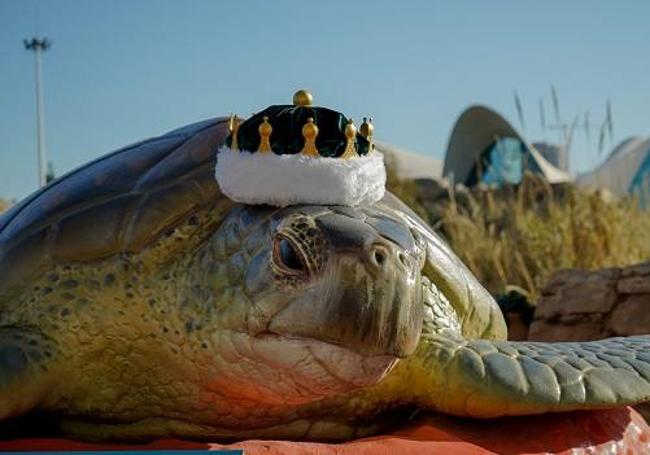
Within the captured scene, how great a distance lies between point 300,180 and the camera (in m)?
1.72

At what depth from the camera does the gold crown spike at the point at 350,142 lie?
1791 mm

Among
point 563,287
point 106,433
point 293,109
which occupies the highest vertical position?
point 293,109

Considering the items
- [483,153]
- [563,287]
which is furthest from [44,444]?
[483,153]

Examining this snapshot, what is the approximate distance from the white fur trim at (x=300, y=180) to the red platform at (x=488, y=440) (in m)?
0.46

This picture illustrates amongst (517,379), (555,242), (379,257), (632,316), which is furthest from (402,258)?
(555,242)

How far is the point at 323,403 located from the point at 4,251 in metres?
0.78

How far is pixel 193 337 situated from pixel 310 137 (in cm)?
44

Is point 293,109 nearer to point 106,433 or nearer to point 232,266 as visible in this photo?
point 232,266

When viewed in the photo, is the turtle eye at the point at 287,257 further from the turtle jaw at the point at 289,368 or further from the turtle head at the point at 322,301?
the turtle jaw at the point at 289,368

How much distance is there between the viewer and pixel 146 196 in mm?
1971

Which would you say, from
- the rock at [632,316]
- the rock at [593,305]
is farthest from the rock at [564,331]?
the rock at [632,316]

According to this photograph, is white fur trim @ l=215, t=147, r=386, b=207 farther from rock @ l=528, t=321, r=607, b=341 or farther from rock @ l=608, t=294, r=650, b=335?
rock @ l=528, t=321, r=607, b=341

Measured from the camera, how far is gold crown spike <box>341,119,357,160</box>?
70.5 inches

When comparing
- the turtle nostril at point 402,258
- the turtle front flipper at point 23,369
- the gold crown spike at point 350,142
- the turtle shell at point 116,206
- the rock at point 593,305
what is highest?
the gold crown spike at point 350,142
